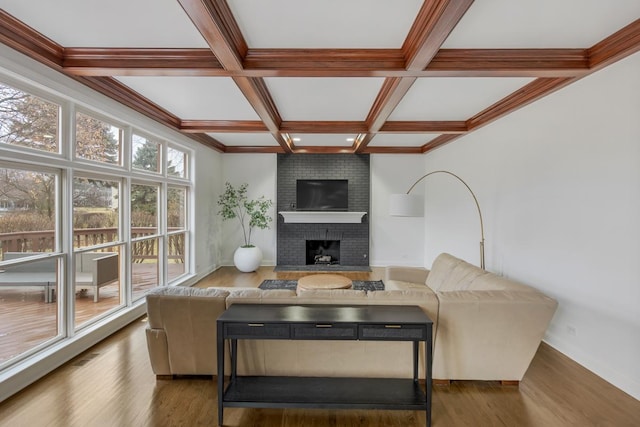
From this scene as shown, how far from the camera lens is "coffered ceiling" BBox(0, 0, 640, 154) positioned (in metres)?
2.04

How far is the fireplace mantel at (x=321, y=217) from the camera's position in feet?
22.8

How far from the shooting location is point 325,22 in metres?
2.19

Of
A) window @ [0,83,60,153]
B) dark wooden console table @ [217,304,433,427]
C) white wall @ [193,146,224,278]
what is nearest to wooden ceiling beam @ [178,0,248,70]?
window @ [0,83,60,153]

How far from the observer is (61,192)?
9.71 ft

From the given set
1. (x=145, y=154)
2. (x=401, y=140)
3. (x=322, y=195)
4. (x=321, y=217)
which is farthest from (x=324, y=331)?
(x=322, y=195)

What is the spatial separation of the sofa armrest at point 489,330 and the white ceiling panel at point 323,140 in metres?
3.99

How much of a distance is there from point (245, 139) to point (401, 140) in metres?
3.08

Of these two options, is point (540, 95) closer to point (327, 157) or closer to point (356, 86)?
point (356, 86)

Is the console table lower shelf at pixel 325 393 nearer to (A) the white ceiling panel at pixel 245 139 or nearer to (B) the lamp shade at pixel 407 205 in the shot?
(B) the lamp shade at pixel 407 205

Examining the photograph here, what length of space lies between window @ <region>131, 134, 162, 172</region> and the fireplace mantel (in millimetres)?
2916

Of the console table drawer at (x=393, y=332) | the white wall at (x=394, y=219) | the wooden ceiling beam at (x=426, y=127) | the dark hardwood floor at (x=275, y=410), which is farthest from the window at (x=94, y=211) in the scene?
the white wall at (x=394, y=219)

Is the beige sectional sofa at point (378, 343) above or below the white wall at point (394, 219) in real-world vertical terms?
below

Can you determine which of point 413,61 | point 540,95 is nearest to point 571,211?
point 540,95

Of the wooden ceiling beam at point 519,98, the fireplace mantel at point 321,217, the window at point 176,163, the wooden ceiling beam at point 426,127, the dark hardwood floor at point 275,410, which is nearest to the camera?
the dark hardwood floor at point 275,410
